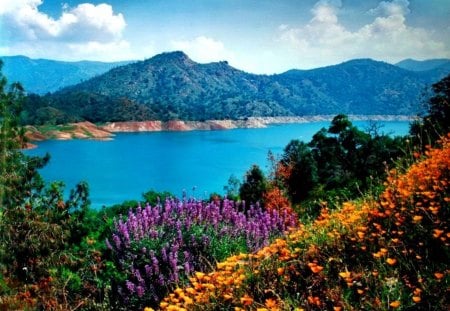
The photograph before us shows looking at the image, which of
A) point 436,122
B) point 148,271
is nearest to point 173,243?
point 148,271

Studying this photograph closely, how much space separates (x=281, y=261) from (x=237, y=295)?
1.87 feet

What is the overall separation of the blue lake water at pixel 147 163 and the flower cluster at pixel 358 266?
42.3 metres

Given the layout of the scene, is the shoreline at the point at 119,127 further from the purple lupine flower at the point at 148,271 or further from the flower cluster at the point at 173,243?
the purple lupine flower at the point at 148,271

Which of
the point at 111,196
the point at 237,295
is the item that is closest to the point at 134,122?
the point at 111,196

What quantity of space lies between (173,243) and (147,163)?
3324 inches

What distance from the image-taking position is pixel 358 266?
3725 millimetres

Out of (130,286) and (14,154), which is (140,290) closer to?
(130,286)

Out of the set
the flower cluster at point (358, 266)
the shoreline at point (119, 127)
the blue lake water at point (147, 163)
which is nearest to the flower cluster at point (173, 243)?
the flower cluster at point (358, 266)

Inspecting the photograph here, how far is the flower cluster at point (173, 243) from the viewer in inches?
216

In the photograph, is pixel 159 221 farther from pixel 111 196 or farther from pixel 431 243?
pixel 111 196

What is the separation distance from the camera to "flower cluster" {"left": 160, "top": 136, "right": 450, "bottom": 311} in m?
3.21

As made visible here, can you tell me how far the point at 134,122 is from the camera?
154000 mm

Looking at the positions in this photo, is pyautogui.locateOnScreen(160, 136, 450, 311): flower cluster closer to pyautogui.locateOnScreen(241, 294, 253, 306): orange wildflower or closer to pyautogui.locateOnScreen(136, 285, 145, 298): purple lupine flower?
pyautogui.locateOnScreen(241, 294, 253, 306): orange wildflower

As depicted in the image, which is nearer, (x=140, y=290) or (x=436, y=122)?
(x=140, y=290)
